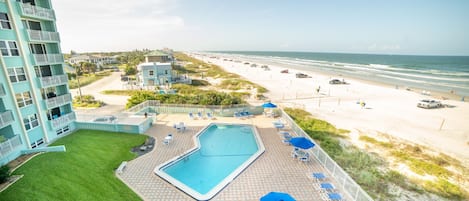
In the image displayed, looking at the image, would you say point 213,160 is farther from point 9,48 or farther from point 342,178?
point 9,48

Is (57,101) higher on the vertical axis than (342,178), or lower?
higher

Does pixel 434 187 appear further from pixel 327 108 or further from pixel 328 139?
pixel 327 108

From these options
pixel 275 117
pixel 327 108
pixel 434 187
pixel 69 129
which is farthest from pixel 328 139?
pixel 69 129

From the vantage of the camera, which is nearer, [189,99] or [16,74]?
[16,74]

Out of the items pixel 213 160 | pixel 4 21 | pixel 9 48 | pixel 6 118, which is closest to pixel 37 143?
pixel 6 118

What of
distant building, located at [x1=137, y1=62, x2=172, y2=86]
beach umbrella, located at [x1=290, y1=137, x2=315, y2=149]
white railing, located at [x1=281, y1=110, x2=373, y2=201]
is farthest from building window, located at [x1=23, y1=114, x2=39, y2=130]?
distant building, located at [x1=137, y1=62, x2=172, y2=86]
